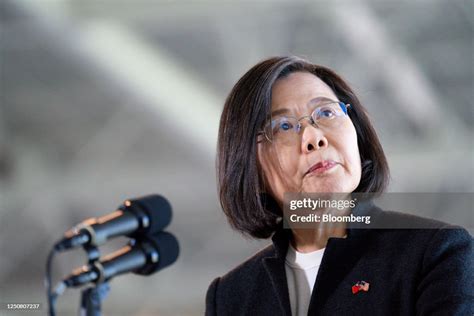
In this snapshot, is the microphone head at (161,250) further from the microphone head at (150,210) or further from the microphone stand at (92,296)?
the microphone stand at (92,296)

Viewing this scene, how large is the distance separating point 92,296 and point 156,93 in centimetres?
197

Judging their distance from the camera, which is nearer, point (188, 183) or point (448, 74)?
point (448, 74)

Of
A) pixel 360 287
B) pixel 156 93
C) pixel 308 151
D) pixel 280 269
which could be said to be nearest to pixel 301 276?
pixel 280 269

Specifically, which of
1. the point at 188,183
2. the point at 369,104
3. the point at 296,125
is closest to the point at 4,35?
the point at 188,183

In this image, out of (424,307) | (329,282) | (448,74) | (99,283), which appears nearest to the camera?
(99,283)

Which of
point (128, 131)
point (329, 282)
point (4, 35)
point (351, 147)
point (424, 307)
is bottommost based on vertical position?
point (424, 307)

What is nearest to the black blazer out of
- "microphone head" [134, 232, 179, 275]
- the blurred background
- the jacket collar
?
the jacket collar

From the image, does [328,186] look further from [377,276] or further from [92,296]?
[92,296]

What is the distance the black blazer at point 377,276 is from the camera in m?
1.35

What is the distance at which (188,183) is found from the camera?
118 inches

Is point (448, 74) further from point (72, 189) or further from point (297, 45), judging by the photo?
point (72, 189)

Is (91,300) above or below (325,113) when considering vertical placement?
below

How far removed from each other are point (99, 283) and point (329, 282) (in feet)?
1.94

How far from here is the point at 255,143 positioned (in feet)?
5.77
